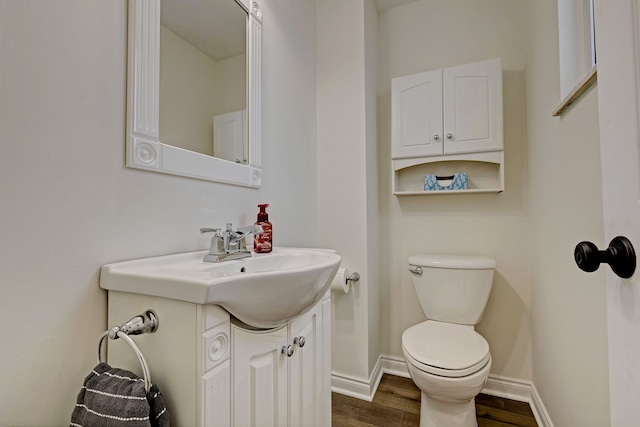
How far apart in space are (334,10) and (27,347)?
2088 mm

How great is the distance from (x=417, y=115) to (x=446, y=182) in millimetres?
445

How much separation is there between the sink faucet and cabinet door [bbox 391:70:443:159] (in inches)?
46.3

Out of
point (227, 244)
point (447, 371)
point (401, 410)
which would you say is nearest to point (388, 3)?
point (227, 244)

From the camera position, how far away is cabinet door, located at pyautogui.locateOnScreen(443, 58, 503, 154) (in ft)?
5.02

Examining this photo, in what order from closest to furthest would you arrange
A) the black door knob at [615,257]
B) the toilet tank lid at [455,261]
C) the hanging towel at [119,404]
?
the black door knob at [615,257] < the hanging towel at [119,404] < the toilet tank lid at [455,261]

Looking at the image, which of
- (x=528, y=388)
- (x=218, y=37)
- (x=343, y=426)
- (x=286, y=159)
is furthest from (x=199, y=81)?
(x=528, y=388)

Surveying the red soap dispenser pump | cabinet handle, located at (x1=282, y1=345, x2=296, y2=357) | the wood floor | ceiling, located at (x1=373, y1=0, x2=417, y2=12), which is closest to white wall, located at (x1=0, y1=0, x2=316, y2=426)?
the red soap dispenser pump

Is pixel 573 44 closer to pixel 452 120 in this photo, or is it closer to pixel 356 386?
pixel 452 120

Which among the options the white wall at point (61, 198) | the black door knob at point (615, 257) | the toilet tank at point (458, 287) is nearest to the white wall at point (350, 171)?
the toilet tank at point (458, 287)

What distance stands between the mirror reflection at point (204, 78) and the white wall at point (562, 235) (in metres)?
1.21

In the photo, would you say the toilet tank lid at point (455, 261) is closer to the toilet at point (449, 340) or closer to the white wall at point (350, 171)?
the toilet at point (449, 340)

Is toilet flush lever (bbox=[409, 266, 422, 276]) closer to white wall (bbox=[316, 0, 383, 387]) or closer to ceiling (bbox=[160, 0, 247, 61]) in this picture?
white wall (bbox=[316, 0, 383, 387])

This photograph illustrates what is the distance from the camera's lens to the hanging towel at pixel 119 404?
0.52m

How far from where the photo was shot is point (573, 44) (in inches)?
40.2
